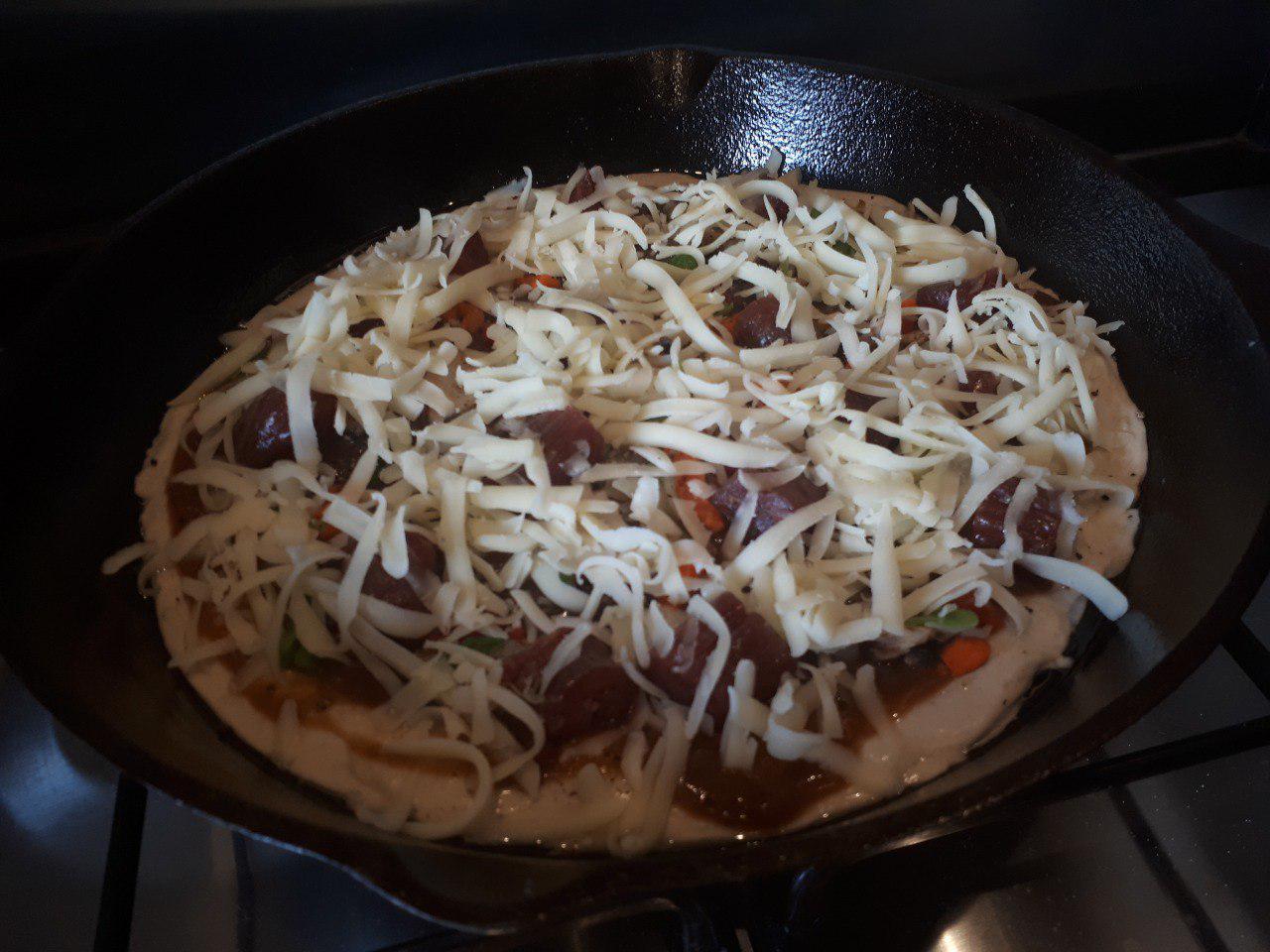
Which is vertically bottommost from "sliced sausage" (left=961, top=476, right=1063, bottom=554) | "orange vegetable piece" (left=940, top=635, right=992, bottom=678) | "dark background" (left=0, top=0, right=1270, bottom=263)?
"orange vegetable piece" (left=940, top=635, right=992, bottom=678)

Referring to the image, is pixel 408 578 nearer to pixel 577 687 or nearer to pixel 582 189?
pixel 577 687

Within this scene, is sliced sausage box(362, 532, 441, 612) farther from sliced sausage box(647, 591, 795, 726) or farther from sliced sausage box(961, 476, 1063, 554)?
sliced sausage box(961, 476, 1063, 554)

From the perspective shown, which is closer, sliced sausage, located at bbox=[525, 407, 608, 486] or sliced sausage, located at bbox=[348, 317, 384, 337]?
sliced sausage, located at bbox=[525, 407, 608, 486]

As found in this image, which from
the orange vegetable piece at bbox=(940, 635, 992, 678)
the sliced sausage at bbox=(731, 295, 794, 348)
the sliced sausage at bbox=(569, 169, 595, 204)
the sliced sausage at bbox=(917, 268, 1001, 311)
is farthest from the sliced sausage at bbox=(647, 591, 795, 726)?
the sliced sausage at bbox=(569, 169, 595, 204)

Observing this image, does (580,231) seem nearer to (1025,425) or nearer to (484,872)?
(1025,425)

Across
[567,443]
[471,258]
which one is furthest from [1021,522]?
[471,258]

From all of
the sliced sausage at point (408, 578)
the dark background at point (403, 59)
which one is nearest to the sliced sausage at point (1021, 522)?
the sliced sausage at point (408, 578)
